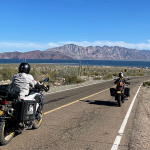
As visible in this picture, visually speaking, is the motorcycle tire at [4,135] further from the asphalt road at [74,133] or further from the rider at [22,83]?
the rider at [22,83]

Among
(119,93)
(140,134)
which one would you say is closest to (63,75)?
(119,93)

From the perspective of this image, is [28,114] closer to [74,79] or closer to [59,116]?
[59,116]

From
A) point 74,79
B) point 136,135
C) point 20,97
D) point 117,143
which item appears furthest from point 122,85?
point 74,79

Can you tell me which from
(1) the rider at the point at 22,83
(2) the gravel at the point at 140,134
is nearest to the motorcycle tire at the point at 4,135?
(1) the rider at the point at 22,83

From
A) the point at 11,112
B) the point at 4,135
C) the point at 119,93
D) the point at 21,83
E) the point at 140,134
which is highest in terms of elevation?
the point at 21,83

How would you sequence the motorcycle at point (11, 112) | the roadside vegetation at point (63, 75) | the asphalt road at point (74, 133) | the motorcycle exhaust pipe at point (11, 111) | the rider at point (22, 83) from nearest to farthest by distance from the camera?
the motorcycle at point (11, 112), the motorcycle exhaust pipe at point (11, 111), the asphalt road at point (74, 133), the rider at point (22, 83), the roadside vegetation at point (63, 75)

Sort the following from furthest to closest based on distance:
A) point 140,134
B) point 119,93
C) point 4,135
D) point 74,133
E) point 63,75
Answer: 1. point 63,75
2. point 119,93
3. point 140,134
4. point 74,133
5. point 4,135

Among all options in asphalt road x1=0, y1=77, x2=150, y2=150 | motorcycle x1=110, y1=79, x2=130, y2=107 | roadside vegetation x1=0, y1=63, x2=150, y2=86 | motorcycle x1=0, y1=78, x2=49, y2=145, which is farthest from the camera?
roadside vegetation x1=0, y1=63, x2=150, y2=86

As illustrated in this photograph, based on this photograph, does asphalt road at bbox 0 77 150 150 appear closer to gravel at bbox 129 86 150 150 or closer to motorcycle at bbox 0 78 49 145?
gravel at bbox 129 86 150 150

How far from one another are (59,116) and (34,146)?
3.21 metres

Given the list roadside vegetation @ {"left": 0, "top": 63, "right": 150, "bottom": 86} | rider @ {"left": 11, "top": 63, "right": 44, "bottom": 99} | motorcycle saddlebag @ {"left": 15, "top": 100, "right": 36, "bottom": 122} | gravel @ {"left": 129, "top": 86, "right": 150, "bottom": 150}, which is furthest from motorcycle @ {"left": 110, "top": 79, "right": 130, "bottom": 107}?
roadside vegetation @ {"left": 0, "top": 63, "right": 150, "bottom": 86}

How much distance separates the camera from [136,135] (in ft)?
20.8

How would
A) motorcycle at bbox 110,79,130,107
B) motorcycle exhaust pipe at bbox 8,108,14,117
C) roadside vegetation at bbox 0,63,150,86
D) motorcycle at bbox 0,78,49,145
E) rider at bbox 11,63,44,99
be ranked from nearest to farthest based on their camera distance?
motorcycle at bbox 0,78,49,145
motorcycle exhaust pipe at bbox 8,108,14,117
rider at bbox 11,63,44,99
motorcycle at bbox 110,79,130,107
roadside vegetation at bbox 0,63,150,86

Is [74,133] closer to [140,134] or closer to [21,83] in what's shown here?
[140,134]
